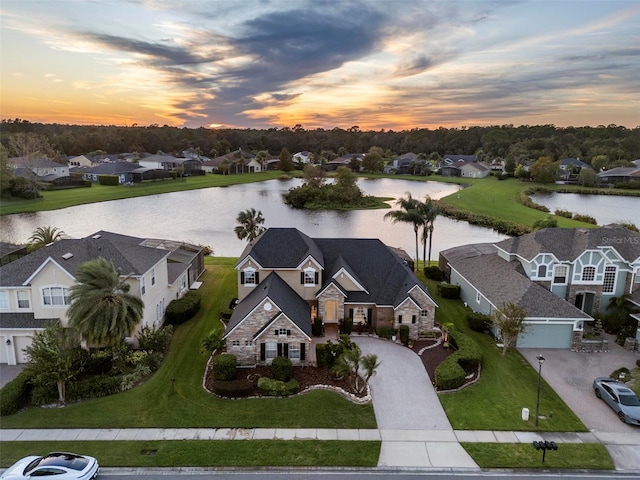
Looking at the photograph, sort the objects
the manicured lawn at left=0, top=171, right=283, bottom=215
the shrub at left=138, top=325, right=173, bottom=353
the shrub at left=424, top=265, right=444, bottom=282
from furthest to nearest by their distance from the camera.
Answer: the manicured lawn at left=0, top=171, right=283, bottom=215 < the shrub at left=424, top=265, right=444, bottom=282 < the shrub at left=138, top=325, right=173, bottom=353

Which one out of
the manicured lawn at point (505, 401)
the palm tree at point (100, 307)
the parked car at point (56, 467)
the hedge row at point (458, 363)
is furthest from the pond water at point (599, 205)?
the parked car at point (56, 467)

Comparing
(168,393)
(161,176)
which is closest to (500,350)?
(168,393)

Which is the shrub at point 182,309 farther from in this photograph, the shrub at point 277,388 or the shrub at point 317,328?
the shrub at point 277,388

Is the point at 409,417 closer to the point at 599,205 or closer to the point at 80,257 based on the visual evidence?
the point at 80,257

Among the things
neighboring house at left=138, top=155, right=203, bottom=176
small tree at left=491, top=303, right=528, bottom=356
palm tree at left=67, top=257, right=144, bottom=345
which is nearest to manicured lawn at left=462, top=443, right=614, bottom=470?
small tree at left=491, top=303, right=528, bottom=356

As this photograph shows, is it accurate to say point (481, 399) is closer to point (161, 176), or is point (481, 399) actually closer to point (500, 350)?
point (500, 350)

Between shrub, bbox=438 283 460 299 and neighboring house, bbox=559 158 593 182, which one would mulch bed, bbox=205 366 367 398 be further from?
neighboring house, bbox=559 158 593 182
